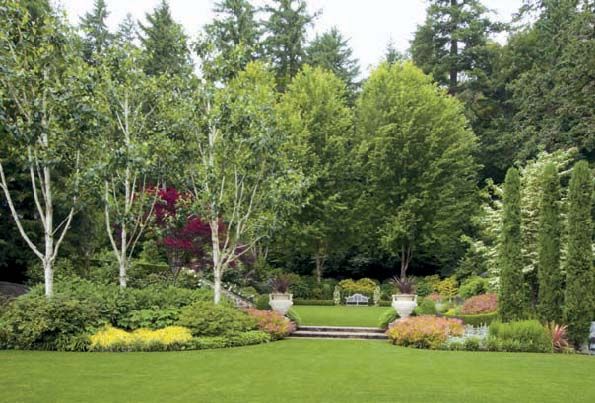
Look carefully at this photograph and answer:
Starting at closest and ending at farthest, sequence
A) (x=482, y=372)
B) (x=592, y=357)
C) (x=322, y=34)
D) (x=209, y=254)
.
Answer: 1. (x=482, y=372)
2. (x=592, y=357)
3. (x=209, y=254)
4. (x=322, y=34)

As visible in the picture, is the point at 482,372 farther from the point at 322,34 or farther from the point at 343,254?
the point at 322,34

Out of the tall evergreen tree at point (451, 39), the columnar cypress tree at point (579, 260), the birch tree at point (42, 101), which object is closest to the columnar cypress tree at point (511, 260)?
the columnar cypress tree at point (579, 260)

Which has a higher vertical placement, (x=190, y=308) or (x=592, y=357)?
(x=190, y=308)

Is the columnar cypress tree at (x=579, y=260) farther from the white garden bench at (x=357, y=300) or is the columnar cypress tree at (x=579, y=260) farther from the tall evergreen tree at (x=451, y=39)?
the tall evergreen tree at (x=451, y=39)

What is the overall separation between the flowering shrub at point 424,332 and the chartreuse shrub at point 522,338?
0.94 m

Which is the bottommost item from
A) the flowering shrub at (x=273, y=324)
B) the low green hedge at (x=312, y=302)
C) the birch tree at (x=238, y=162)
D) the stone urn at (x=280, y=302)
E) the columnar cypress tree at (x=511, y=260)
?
the low green hedge at (x=312, y=302)

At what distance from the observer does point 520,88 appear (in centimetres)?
2633

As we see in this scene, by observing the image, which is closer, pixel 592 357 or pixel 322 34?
pixel 592 357

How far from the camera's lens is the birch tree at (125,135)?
46.9ft

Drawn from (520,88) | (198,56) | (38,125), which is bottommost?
(38,125)

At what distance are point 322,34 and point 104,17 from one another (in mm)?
17152

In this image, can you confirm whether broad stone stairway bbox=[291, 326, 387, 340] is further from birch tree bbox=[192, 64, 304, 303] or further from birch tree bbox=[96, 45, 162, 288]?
birch tree bbox=[96, 45, 162, 288]

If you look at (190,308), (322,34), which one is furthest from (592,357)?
(322,34)

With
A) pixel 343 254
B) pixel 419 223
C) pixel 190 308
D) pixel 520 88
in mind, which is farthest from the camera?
pixel 343 254
